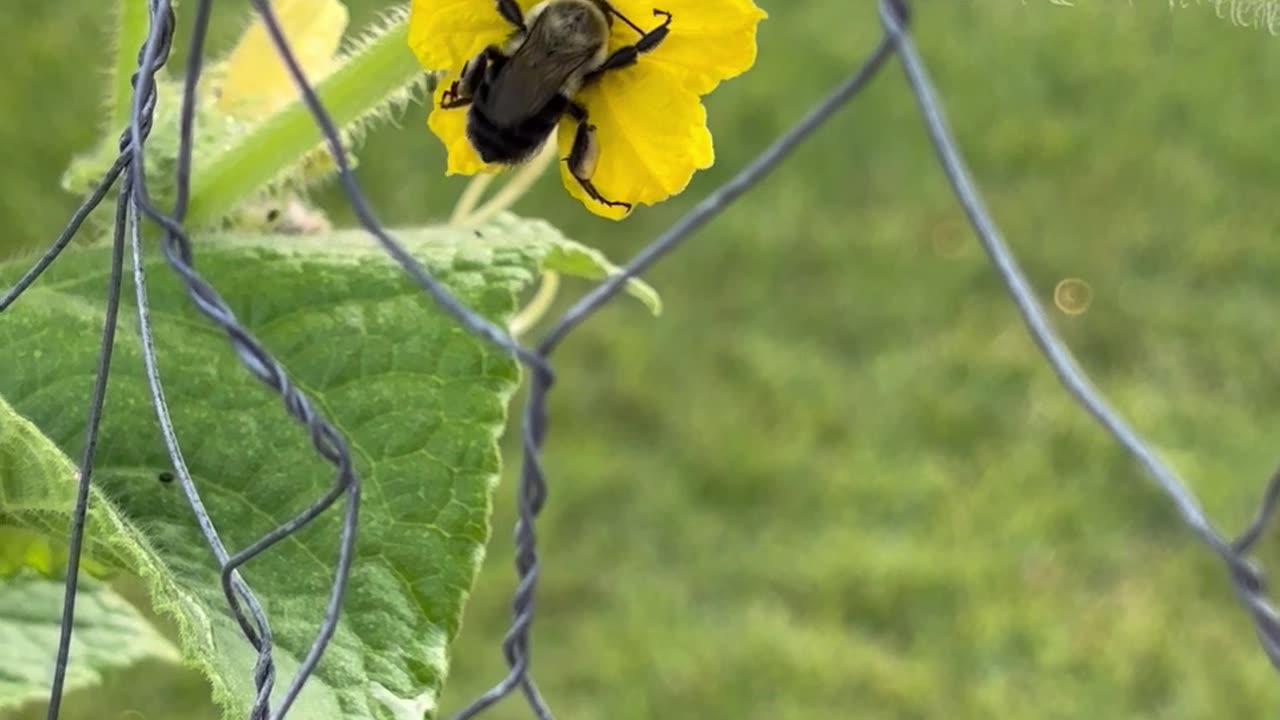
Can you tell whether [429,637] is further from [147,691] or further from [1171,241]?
[1171,241]

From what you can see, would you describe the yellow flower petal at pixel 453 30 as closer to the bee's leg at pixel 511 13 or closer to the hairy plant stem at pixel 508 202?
the bee's leg at pixel 511 13

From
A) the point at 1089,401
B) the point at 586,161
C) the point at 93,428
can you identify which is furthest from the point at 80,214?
the point at 1089,401

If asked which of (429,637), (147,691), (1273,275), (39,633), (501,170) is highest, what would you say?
(501,170)

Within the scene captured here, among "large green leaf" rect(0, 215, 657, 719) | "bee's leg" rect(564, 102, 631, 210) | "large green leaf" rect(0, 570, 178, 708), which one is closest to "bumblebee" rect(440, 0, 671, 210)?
"bee's leg" rect(564, 102, 631, 210)

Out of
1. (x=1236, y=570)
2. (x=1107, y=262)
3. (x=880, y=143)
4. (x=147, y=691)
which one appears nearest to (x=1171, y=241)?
(x=1107, y=262)

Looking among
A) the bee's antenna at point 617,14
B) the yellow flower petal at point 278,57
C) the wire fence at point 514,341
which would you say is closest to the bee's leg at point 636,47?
the bee's antenna at point 617,14

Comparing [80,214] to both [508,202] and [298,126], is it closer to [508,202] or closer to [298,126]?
[298,126]

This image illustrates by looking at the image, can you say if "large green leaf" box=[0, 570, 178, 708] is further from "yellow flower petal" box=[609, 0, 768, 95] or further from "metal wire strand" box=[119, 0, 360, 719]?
"yellow flower petal" box=[609, 0, 768, 95]
